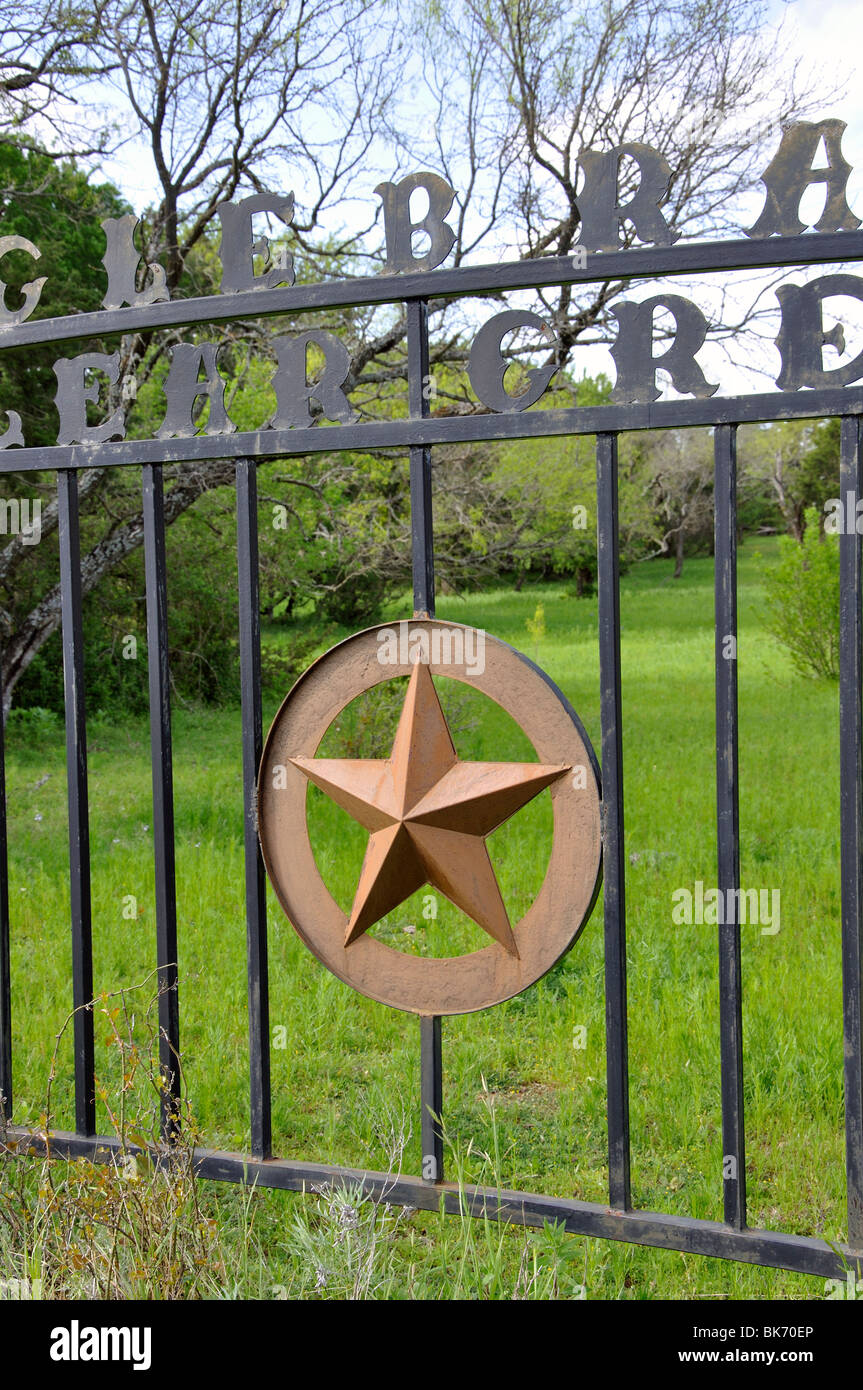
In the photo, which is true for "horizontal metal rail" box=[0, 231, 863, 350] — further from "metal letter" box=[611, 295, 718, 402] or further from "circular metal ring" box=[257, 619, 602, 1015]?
"circular metal ring" box=[257, 619, 602, 1015]

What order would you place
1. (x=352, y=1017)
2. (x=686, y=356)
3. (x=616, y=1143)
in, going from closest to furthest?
1. (x=686, y=356)
2. (x=616, y=1143)
3. (x=352, y=1017)

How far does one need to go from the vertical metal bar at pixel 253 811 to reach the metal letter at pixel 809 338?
1076 mm

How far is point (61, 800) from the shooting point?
734cm

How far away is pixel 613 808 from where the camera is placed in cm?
198

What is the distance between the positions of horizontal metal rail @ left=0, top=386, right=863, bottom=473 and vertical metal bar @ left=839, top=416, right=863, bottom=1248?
117mm

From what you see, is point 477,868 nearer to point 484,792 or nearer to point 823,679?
point 484,792

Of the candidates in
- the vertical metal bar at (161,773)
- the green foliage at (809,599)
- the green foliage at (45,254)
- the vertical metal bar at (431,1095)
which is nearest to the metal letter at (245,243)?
the vertical metal bar at (161,773)

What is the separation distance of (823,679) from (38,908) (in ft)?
27.2

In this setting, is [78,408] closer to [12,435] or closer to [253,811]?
[12,435]

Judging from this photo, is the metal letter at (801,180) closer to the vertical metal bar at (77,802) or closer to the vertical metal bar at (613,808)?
the vertical metal bar at (613,808)

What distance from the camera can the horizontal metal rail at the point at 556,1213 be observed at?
75.5 inches

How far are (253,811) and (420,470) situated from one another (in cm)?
79

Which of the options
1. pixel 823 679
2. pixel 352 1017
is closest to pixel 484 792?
pixel 352 1017

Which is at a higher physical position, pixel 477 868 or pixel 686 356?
pixel 686 356
